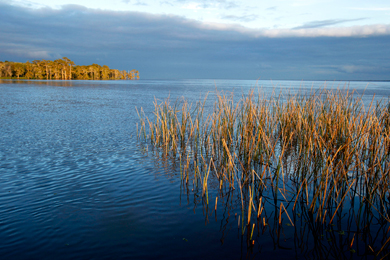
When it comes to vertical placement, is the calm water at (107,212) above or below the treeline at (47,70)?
below

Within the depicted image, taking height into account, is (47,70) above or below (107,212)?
above

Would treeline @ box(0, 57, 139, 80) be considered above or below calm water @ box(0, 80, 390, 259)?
above

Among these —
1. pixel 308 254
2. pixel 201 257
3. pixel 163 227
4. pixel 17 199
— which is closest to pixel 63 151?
pixel 17 199

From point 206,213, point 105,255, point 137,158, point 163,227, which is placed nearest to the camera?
point 105,255

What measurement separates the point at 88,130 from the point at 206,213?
8.65 metres

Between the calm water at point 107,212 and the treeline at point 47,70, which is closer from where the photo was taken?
the calm water at point 107,212

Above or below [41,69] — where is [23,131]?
below

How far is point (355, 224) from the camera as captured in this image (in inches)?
167

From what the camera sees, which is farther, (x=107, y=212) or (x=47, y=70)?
(x=47, y=70)

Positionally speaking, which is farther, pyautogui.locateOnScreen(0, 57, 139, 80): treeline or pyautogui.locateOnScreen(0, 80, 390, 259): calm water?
pyautogui.locateOnScreen(0, 57, 139, 80): treeline

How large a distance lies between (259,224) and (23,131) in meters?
Result: 10.4

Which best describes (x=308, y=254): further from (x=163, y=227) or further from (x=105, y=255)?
(x=105, y=255)

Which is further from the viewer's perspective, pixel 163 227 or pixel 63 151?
pixel 63 151

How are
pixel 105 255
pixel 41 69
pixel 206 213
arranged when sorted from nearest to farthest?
pixel 105 255 < pixel 206 213 < pixel 41 69
